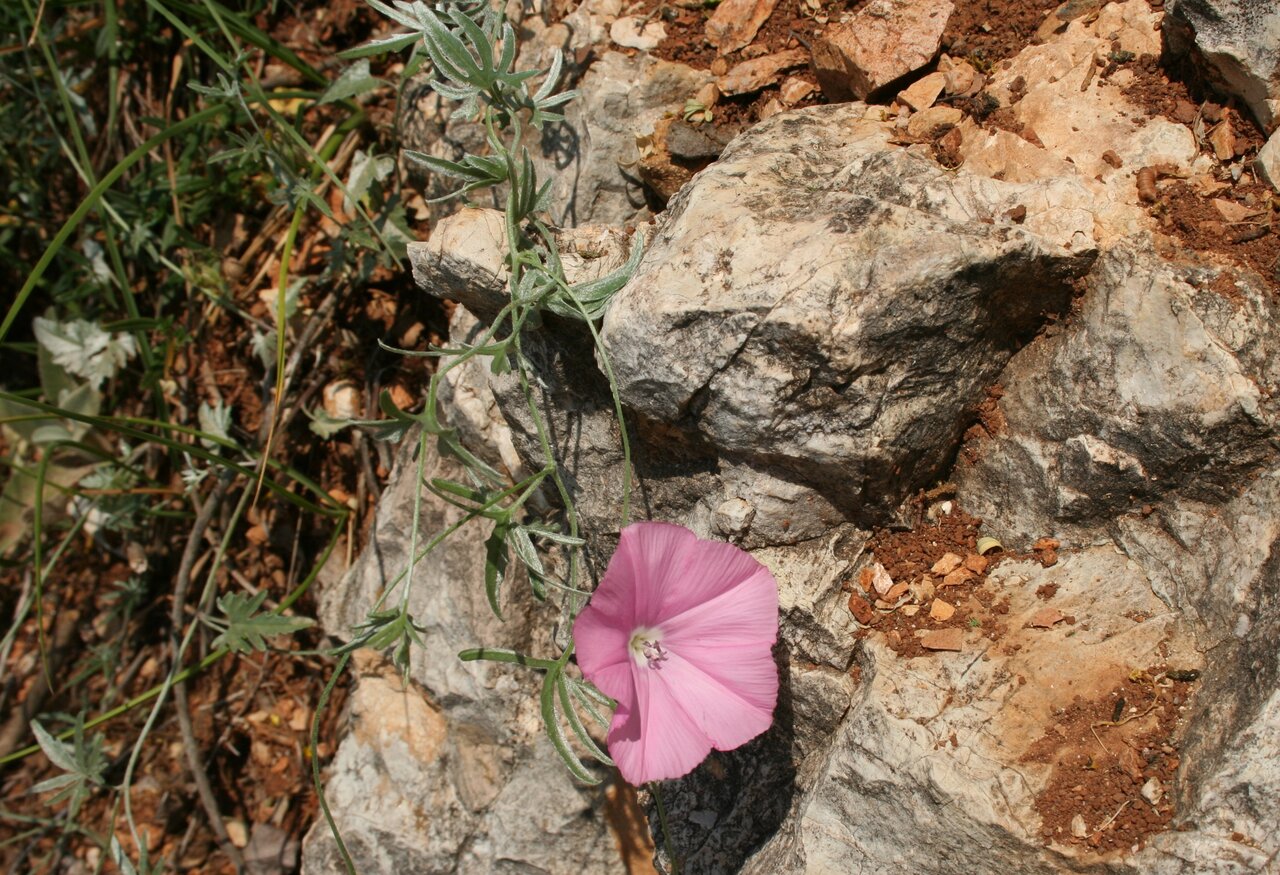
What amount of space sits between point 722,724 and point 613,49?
148 cm

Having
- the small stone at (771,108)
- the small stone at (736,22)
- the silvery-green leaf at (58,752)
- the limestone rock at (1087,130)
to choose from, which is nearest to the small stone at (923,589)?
the limestone rock at (1087,130)

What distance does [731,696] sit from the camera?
167 cm

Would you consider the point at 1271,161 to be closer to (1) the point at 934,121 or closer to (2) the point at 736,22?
(1) the point at 934,121

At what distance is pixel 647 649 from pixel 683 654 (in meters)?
0.07

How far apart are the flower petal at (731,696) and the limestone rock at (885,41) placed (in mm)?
1107

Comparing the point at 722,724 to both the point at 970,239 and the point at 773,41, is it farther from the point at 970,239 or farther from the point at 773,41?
the point at 773,41

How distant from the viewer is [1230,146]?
1625mm

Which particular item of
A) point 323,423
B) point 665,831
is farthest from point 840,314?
point 323,423

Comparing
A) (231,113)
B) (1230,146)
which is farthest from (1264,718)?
(231,113)

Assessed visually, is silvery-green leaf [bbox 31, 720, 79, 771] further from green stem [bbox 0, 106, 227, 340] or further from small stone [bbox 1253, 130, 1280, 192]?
small stone [bbox 1253, 130, 1280, 192]

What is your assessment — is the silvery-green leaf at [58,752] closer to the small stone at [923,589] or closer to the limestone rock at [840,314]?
the limestone rock at [840,314]

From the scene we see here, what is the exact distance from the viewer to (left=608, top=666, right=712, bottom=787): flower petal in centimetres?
161

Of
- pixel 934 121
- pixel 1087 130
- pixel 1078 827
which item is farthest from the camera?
pixel 934 121

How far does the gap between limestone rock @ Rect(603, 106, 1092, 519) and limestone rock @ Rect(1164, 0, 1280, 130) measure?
0.33 meters
